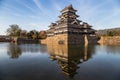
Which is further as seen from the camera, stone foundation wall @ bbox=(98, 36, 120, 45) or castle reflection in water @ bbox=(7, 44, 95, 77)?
stone foundation wall @ bbox=(98, 36, 120, 45)

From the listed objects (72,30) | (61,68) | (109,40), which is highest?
(72,30)

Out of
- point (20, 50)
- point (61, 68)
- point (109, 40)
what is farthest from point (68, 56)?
point (109, 40)

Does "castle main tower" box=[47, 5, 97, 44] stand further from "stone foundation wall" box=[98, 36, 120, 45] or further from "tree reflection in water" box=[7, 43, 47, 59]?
"tree reflection in water" box=[7, 43, 47, 59]

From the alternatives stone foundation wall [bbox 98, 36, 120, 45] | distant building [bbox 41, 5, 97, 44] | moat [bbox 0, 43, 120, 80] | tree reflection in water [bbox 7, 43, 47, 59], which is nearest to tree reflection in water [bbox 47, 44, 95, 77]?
moat [bbox 0, 43, 120, 80]

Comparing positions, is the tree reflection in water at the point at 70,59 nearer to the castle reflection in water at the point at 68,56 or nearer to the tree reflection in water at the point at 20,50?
the castle reflection in water at the point at 68,56

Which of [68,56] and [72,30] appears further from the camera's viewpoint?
[72,30]

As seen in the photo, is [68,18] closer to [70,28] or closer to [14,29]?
[70,28]

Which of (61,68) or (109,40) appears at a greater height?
(109,40)

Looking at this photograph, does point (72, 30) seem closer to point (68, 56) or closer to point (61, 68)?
point (68, 56)

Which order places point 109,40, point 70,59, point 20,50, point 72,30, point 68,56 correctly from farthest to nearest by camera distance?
point 109,40 → point 72,30 → point 20,50 → point 68,56 → point 70,59

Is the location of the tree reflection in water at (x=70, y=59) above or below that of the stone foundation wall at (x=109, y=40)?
below

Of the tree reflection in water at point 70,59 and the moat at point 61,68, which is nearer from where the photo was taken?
the moat at point 61,68

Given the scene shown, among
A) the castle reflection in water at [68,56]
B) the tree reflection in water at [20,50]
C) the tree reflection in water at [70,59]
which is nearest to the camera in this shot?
the tree reflection in water at [70,59]

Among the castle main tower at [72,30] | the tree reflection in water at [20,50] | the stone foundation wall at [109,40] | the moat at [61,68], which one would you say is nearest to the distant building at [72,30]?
the castle main tower at [72,30]
